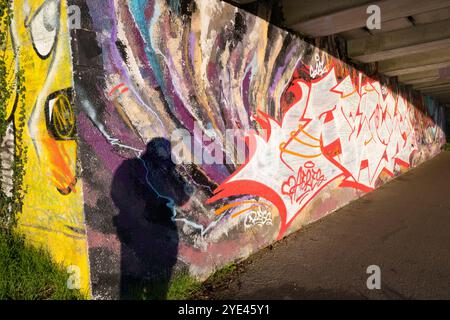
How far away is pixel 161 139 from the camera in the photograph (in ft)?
9.93

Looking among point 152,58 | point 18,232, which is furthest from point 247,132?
point 18,232

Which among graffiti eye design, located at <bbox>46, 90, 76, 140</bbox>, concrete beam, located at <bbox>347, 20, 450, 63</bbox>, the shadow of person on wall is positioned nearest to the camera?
graffiti eye design, located at <bbox>46, 90, 76, 140</bbox>

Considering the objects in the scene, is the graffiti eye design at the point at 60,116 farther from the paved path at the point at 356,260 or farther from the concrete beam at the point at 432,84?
the concrete beam at the point at 432,84

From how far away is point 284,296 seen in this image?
10.1 ft

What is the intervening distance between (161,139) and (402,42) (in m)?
4.99

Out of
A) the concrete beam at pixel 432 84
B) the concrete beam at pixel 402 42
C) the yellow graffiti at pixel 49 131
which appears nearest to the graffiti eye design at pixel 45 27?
the yellow graffiti at pixel 49 131

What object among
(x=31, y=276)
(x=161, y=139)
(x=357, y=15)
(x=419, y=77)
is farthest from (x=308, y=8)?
(x=419, y=77)

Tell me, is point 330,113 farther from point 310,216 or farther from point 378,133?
point 378,133

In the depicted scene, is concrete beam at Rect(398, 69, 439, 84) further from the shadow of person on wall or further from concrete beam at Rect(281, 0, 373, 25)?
the shadow of person on wall

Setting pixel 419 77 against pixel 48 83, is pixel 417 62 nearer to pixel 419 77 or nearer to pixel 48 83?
pixel 419 77

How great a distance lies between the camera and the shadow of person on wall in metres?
2.78

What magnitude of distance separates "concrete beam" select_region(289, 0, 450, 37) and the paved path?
10.3 feet

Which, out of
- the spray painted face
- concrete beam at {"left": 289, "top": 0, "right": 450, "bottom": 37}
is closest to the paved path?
the spray painted face
